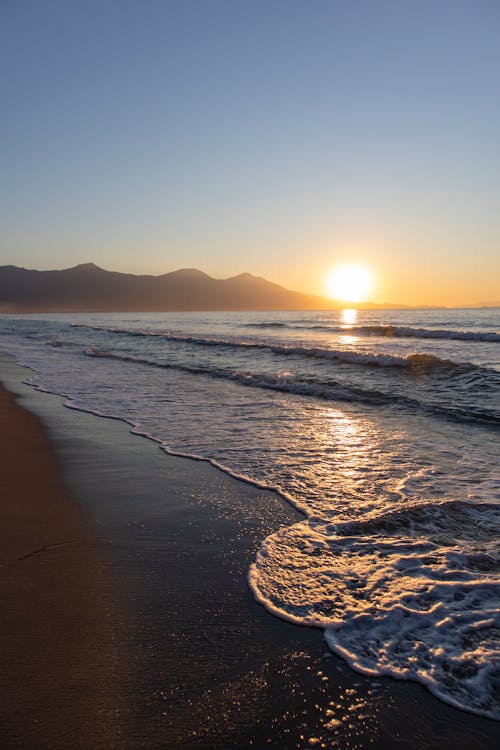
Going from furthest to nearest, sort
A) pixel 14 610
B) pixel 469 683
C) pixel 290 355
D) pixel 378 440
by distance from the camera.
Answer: pixel 290 355
pixel 378 440
pixel 14 610
pixel 469 683

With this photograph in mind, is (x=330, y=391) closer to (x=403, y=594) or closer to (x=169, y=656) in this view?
(x=403, y=594)

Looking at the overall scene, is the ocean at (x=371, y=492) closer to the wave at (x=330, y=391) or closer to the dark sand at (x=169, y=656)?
the wave at (x=330, y=391)

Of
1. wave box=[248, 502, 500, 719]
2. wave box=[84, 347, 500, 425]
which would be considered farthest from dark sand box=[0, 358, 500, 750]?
wave box=[84, 347, 500, 425]

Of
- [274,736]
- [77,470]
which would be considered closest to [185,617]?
[274,736]

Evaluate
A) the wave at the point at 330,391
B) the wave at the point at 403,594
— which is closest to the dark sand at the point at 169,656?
the wave at the point at 403,594

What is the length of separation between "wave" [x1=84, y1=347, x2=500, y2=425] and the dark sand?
6.17m

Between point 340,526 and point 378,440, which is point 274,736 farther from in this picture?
point 378,440

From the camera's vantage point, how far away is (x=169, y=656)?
2400 millimetres

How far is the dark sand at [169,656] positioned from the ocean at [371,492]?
7.9 inches

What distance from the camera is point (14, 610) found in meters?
2.71

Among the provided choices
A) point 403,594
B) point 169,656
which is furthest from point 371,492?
point 169,656

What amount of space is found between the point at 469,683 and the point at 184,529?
2345mm

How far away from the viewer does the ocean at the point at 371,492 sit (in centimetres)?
264

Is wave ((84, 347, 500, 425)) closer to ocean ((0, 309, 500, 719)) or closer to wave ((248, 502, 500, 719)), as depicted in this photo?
ocean ((0, 309, 500, 719))
